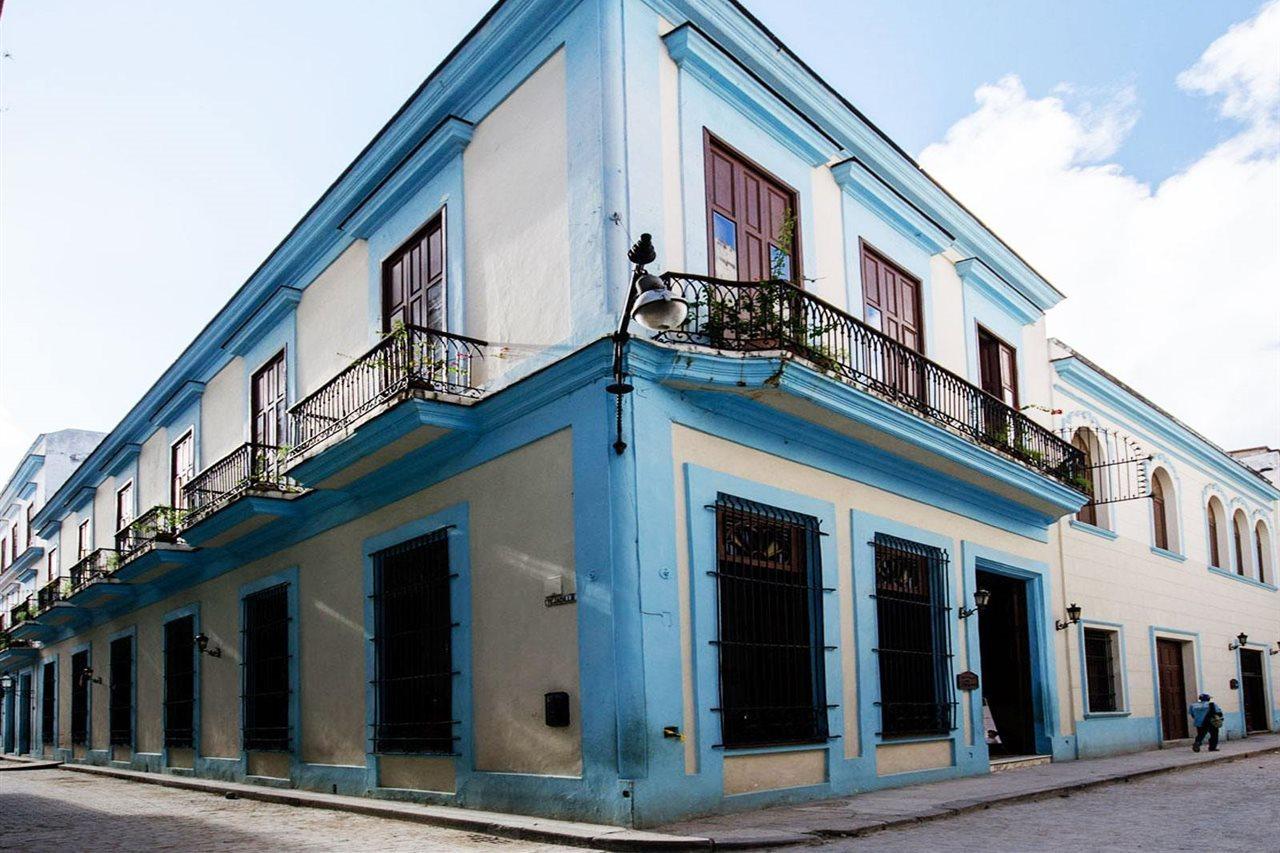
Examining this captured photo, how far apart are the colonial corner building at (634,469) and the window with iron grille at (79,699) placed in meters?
6.54

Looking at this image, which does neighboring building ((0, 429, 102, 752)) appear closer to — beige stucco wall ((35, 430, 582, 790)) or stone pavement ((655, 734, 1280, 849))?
beige stucco wall ((35, 430, 582, 790))

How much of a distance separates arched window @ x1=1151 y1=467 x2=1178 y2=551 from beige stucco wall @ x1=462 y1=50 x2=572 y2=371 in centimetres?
1369

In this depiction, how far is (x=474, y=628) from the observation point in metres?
9.84

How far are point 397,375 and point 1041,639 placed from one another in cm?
889

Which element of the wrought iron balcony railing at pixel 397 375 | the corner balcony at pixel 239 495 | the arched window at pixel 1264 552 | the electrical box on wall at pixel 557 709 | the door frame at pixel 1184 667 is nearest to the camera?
the electrical box on wall at pixel 557 709

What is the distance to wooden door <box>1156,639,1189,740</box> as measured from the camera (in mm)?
18828

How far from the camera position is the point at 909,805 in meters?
9.23

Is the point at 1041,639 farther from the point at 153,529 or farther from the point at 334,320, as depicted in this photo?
the point at 153,529

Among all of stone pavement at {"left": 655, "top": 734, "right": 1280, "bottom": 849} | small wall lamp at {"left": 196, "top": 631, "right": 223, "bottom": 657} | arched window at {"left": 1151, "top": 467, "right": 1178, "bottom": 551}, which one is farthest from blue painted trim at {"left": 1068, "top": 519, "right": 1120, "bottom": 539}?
small wall lamp at {"left": 196, "top": 631, "right": 223, "bottom": 657}

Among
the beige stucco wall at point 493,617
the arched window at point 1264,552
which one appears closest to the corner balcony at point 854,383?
the beige stucco wall at point 493,617

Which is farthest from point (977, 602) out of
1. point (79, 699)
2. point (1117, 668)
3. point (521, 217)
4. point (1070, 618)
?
point (79, 699)

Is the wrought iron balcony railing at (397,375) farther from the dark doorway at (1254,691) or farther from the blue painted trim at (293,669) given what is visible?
the dark doorway at (1254,691)

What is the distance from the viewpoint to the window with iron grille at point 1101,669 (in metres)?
16.3

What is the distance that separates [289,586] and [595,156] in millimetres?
6884
